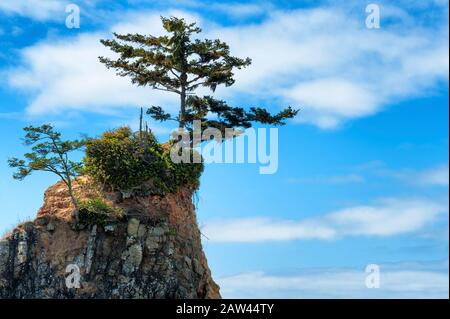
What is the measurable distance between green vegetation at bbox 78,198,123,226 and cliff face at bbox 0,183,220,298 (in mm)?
286

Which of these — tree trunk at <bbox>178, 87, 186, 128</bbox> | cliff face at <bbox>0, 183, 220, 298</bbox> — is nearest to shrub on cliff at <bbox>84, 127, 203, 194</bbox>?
cliff face at <bbox>0, 183, 220, 298</bbox>

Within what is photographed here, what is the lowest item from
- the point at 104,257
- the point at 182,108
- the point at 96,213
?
the point at 104,257

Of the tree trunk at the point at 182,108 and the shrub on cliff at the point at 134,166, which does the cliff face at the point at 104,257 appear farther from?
the tree trunk at the point at 182,108

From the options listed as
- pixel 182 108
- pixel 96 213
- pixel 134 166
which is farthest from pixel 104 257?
pixel 182 108

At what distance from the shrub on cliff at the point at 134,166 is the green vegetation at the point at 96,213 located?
4.90 ft

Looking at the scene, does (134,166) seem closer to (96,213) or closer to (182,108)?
(96,213)

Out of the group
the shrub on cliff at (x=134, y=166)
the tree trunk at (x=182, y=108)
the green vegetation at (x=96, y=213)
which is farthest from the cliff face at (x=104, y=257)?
the tree trunk at (x=182, y=108)

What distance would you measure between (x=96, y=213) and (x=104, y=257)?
194cm

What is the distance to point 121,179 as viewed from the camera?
3078 cm

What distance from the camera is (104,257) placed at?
94.3 feet

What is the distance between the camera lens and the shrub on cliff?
101 feet
